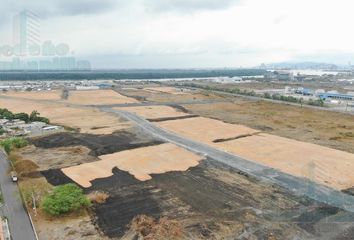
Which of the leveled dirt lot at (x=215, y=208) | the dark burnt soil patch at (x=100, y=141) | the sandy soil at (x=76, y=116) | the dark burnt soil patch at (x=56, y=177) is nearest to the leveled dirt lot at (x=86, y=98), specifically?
the sandy soil at (x=76, y=116)

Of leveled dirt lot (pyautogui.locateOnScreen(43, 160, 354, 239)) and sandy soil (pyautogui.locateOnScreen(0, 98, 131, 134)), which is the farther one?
sandy soil (pyautogui.locateOnScreen(0, 98, 131, 134))

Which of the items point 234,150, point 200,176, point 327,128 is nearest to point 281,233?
point 200,176

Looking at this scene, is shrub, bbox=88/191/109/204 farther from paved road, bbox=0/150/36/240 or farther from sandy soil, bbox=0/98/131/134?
sandy soil, bbox=0/98/131/134

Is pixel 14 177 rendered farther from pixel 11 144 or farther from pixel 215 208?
pixel 215 208

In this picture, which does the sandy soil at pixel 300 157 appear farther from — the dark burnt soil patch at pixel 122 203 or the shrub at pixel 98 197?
the shrub at pixel 98 197

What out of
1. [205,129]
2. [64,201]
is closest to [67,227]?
[64,201]

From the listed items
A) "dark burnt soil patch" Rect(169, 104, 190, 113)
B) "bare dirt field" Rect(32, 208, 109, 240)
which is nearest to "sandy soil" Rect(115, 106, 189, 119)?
"dark burnt soil patch" Rect(169, 104, 190, 113)
